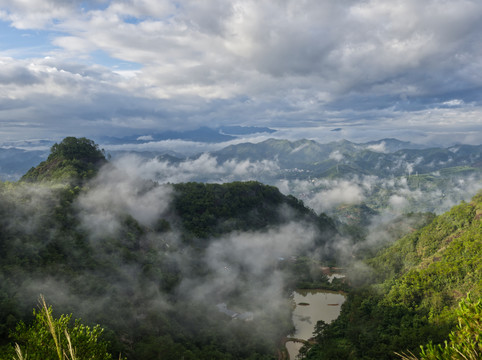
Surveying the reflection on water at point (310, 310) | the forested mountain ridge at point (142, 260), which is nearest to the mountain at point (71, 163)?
the forested mountain ridge at point (142, 260)

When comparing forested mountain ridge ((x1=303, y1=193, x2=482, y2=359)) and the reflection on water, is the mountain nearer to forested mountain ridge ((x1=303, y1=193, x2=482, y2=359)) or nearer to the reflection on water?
the reflection on water

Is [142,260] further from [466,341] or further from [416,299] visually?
[466,341]

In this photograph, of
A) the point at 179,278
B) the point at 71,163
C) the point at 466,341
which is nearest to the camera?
the point at 466,341

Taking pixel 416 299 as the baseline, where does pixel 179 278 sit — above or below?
above

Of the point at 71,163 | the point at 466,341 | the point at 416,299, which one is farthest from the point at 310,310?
the point at 71,163

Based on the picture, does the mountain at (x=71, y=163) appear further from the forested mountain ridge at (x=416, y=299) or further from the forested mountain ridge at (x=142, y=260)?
the forested mountain ridge at (x=416, y=299)

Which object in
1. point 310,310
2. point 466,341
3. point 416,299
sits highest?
point 466,341

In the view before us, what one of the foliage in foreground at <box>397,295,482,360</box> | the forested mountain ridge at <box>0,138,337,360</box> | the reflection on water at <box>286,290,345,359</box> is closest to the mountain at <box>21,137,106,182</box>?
the forested mountain ridge at <box>0,138,337,360</box>

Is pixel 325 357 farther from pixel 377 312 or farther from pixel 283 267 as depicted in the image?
pixel 283 267

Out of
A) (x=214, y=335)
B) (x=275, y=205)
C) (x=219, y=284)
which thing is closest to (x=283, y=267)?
(x=219, y=284)
